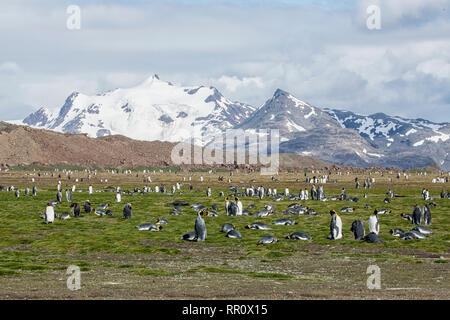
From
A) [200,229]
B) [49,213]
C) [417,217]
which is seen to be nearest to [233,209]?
[49,213]

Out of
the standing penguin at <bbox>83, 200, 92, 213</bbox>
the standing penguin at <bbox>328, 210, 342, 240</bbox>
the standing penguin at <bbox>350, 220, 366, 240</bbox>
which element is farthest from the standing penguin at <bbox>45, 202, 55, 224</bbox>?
the standing penguin at <bbox>350, 220, 366, 240</bbox>

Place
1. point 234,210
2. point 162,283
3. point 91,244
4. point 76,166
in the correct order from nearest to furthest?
1. point 162,283
2. point 91,244
3. point 234,210
4. point 76,166

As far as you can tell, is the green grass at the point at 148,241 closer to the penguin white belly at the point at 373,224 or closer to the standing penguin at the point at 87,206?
the penguin white belly at the point at 373,224

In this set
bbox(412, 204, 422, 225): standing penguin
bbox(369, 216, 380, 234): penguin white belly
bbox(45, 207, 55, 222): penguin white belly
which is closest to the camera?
bbox(369, 216, 380, 234): penguin white belly

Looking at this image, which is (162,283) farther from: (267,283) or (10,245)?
(10,245)

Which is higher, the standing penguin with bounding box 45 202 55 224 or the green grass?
the standing penguin with bounding box 45 202 55 224

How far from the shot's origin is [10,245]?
31.4 meters

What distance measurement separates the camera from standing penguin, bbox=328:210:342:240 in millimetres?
32247

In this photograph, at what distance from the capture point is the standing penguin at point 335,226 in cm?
3225

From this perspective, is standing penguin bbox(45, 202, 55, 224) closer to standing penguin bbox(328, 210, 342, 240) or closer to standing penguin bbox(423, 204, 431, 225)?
standing penguin bbox(328, 210, 342, 240)

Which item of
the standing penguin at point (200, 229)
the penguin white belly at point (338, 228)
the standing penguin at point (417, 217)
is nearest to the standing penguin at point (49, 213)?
the standing penguin at point (200, 229)
